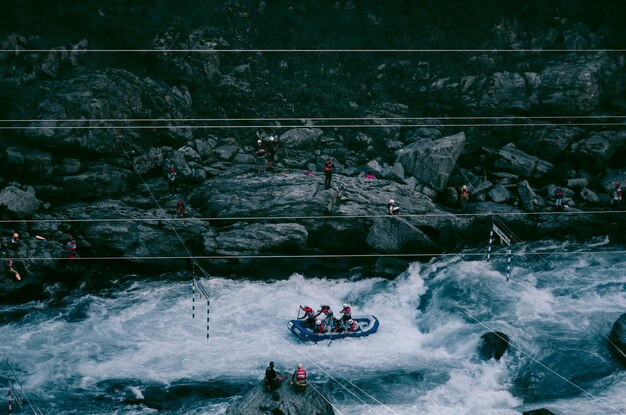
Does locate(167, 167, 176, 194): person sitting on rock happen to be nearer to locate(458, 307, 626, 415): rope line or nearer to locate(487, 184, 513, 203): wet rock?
locate(458, 307, 626, 415): rope line

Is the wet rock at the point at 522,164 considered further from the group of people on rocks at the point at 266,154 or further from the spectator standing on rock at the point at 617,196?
the group of people on rocks at the point at 266,154

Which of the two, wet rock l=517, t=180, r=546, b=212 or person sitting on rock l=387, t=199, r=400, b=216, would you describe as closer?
person sitting on rock l=387, t=199, r=400, b=216

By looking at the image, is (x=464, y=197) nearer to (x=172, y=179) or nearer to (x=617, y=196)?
(x=617, y=196)

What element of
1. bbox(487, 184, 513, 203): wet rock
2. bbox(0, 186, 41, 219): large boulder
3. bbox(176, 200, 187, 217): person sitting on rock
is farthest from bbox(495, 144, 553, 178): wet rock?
bbox(0, 186, 41, 219): large boulder

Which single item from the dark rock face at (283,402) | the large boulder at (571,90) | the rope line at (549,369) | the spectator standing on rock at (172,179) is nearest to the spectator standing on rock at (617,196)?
the large boulder at (571,90)

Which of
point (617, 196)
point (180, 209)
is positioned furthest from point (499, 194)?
point (180, 209)

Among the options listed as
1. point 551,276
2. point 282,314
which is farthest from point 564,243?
point 282,314

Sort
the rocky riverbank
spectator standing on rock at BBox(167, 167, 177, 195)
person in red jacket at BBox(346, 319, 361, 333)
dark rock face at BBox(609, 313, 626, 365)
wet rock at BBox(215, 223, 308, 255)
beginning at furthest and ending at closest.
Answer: spectator standing on rock at BBox(167, 167, 177, 195) → the rocky riverbank → wet rock at BBox(215, 223, 308, 255) → person in red jacket at BBox(346, 319, 361, 333) → dark rock face at BBox(609, 313, 626, 365)

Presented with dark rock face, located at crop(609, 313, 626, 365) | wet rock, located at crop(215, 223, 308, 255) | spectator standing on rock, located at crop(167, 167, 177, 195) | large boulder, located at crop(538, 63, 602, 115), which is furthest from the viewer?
large boulder, located at crop(538, 63, 602, 115)
